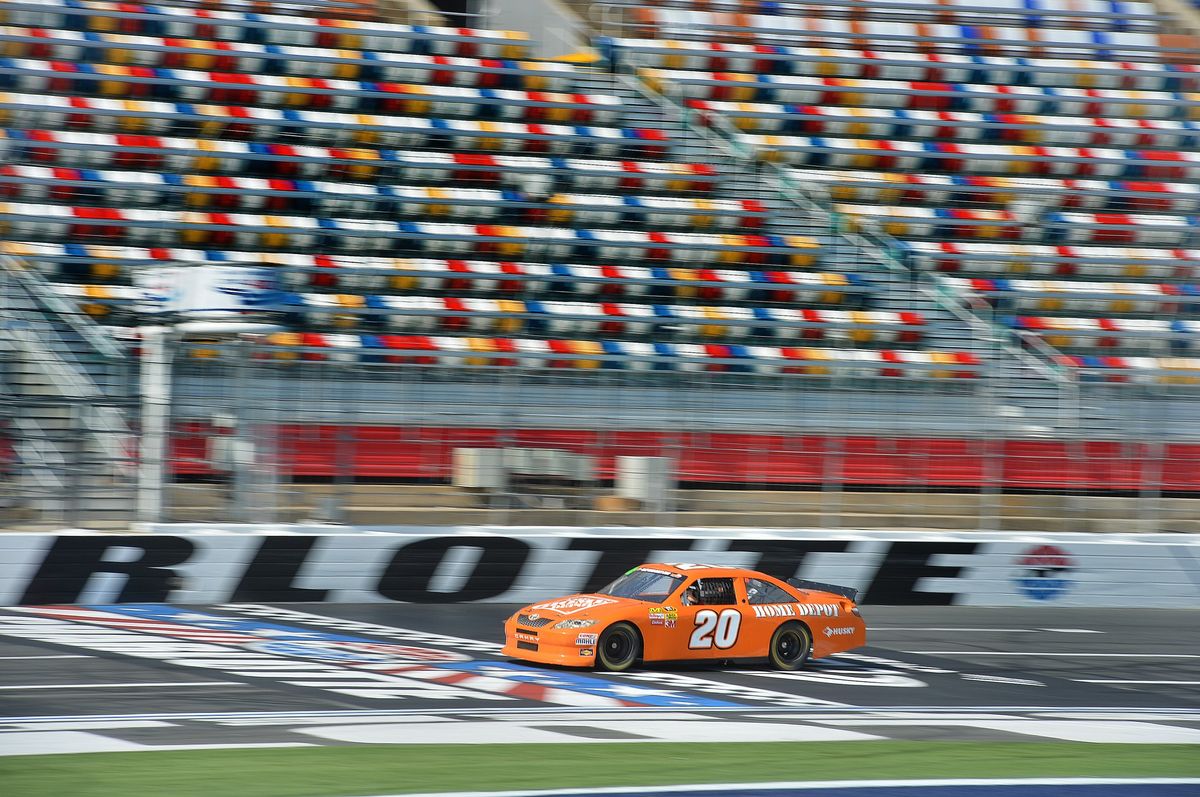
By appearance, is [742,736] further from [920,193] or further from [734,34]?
[734,34]

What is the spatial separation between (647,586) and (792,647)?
1.32 meters

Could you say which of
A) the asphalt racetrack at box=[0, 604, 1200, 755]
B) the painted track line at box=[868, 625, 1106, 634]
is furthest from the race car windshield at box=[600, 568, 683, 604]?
the painted track line at box=[868, 625, 1106, 634]

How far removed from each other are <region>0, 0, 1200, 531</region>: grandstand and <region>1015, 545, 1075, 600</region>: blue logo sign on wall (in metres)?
0.36

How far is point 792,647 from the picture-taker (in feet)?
40.9

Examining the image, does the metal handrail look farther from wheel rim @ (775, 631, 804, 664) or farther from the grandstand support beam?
wheel rim @ (775, 631, 804, 664)

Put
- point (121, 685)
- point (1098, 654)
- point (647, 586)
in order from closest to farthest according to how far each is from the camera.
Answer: point (121, 685), point (647, 586), point (1098, 654)

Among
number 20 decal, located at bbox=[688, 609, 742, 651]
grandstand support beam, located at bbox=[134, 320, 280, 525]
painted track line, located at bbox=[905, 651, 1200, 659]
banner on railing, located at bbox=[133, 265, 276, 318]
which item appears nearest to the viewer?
number 20 decal, located at bbox=[688, 609, 742, 651]

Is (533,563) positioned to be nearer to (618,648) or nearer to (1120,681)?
(618,648)

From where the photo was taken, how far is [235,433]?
15.2 m

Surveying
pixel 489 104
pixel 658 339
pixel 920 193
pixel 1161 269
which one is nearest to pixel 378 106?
pixel 489 104

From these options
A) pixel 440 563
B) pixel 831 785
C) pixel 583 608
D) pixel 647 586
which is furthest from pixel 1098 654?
pixel 831 785

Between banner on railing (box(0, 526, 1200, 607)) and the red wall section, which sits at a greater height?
the red wall section

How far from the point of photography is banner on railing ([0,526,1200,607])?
14.8m

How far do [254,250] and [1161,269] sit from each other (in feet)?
45.4
